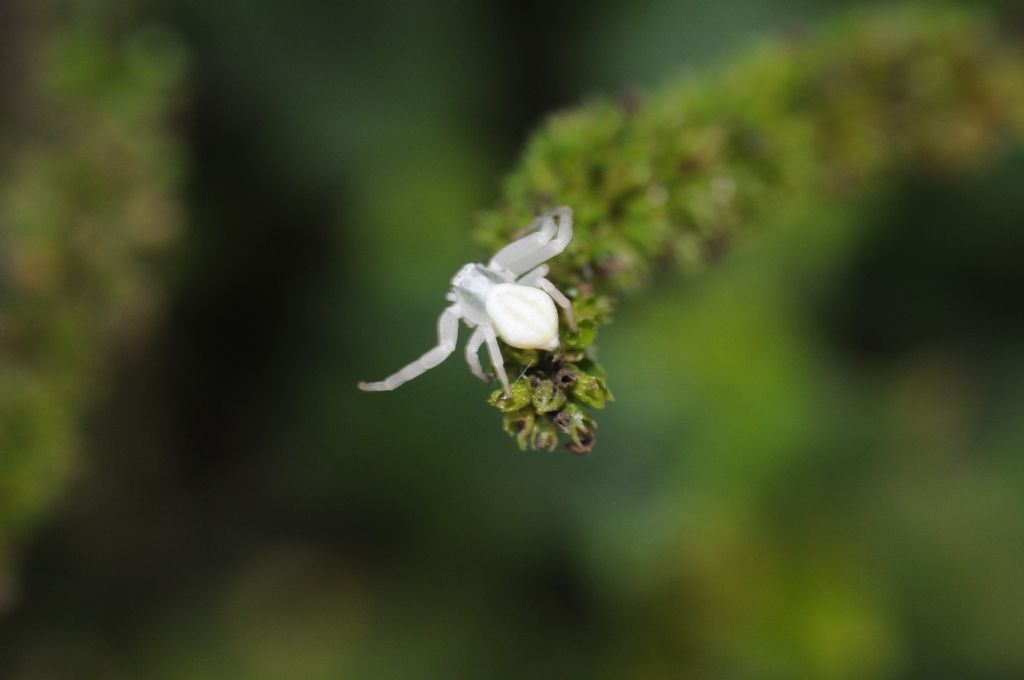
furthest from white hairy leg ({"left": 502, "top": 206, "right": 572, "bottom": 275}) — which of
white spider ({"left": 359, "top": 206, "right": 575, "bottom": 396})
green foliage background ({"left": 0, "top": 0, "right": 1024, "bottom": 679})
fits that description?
green foliage background ({"left": 0, "top": 0, "right": 1024, "bottom": 679})

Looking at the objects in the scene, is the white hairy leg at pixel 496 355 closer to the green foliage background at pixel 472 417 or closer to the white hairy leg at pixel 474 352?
the white hairy leg at pixel 474 352

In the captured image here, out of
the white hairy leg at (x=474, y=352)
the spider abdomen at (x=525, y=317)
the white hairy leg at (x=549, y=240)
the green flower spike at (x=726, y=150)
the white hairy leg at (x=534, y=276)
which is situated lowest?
the spider abdomen at (x=525, y=317)

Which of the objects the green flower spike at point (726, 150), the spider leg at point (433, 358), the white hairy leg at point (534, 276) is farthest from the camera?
the spider leg at point (433, 358)

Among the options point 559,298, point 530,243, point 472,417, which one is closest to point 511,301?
point 559,298

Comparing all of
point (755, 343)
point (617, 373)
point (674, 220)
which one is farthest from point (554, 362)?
point (755, 343)

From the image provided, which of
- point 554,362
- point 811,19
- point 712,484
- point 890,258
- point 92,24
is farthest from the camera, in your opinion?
point 890,258

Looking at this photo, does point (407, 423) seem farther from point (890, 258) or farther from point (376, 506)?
point (890, 258)

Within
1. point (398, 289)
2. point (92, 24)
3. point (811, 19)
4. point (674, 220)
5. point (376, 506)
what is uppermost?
point (811, 19)

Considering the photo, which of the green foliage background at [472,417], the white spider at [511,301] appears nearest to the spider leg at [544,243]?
the white spider at [511,301]
